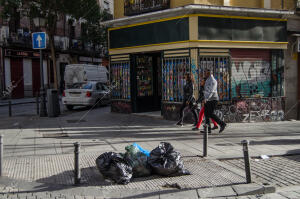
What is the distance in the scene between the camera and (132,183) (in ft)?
17.2

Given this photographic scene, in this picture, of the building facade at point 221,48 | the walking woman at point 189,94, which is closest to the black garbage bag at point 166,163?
the walking woman at point 189,94

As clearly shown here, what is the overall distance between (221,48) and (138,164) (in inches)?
270

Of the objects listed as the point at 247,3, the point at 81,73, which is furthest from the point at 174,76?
the point at 81,73

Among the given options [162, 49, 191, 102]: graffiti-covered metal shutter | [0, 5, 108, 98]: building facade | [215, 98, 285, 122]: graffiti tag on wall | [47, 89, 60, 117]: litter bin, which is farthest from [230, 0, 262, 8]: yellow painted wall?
[0, 5, 108, 98]: building facade

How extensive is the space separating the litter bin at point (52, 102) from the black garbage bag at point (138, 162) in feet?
27.5

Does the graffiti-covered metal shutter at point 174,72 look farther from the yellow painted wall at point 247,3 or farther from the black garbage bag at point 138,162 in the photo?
the black garbage bag at point 138,162

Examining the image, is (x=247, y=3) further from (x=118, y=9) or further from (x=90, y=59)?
(x=90, y=59)

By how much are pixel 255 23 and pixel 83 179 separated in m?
8.95

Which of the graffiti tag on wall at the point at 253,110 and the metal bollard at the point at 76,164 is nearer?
the metal bollard at the point at 76,164

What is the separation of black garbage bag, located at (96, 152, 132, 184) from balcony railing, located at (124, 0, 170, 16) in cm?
761

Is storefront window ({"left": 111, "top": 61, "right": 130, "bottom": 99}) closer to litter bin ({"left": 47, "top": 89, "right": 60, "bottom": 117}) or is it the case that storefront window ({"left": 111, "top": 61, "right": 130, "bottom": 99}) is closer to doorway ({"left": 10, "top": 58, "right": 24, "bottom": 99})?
litter bin ({"left": 47, "top": 89, "right": 60, "bottom": 117})

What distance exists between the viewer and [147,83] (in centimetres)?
1370

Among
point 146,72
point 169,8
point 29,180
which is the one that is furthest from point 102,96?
point 29,180

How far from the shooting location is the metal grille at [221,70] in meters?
11.0
